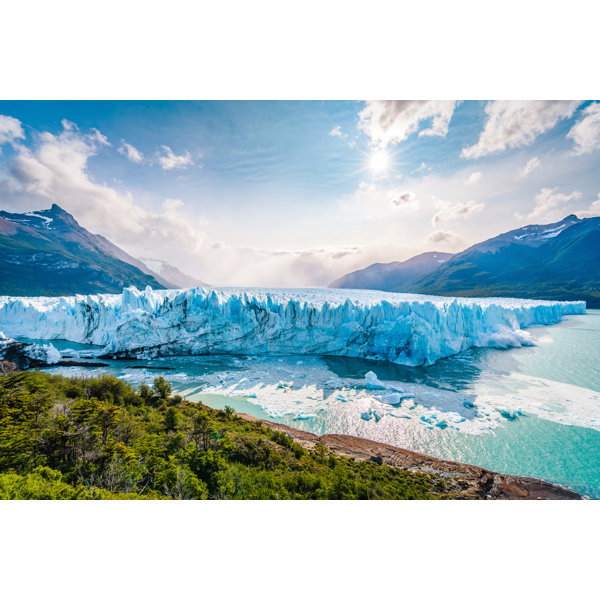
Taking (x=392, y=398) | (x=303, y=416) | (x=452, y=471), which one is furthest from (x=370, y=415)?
(x=452, y=471)

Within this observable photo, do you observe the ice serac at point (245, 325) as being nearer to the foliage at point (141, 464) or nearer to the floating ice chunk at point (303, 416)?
the floating ice chunk at point (303, 416)

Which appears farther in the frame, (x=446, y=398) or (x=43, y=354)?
(x=43, y=354)

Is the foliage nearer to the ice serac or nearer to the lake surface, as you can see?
the lake surface

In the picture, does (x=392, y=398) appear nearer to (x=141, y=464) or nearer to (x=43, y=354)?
(x=141, y=464)

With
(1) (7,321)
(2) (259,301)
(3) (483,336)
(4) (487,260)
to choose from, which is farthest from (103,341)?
(4) (487,260)

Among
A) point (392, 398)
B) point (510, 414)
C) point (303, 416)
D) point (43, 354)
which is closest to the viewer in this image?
Answer: point (510, 414)

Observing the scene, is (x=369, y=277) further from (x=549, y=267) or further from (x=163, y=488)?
(x=163, y=488)

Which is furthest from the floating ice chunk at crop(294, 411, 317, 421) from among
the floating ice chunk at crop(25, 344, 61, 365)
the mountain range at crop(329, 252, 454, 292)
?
the mountain range at crop(329, 252, 454, 292)
